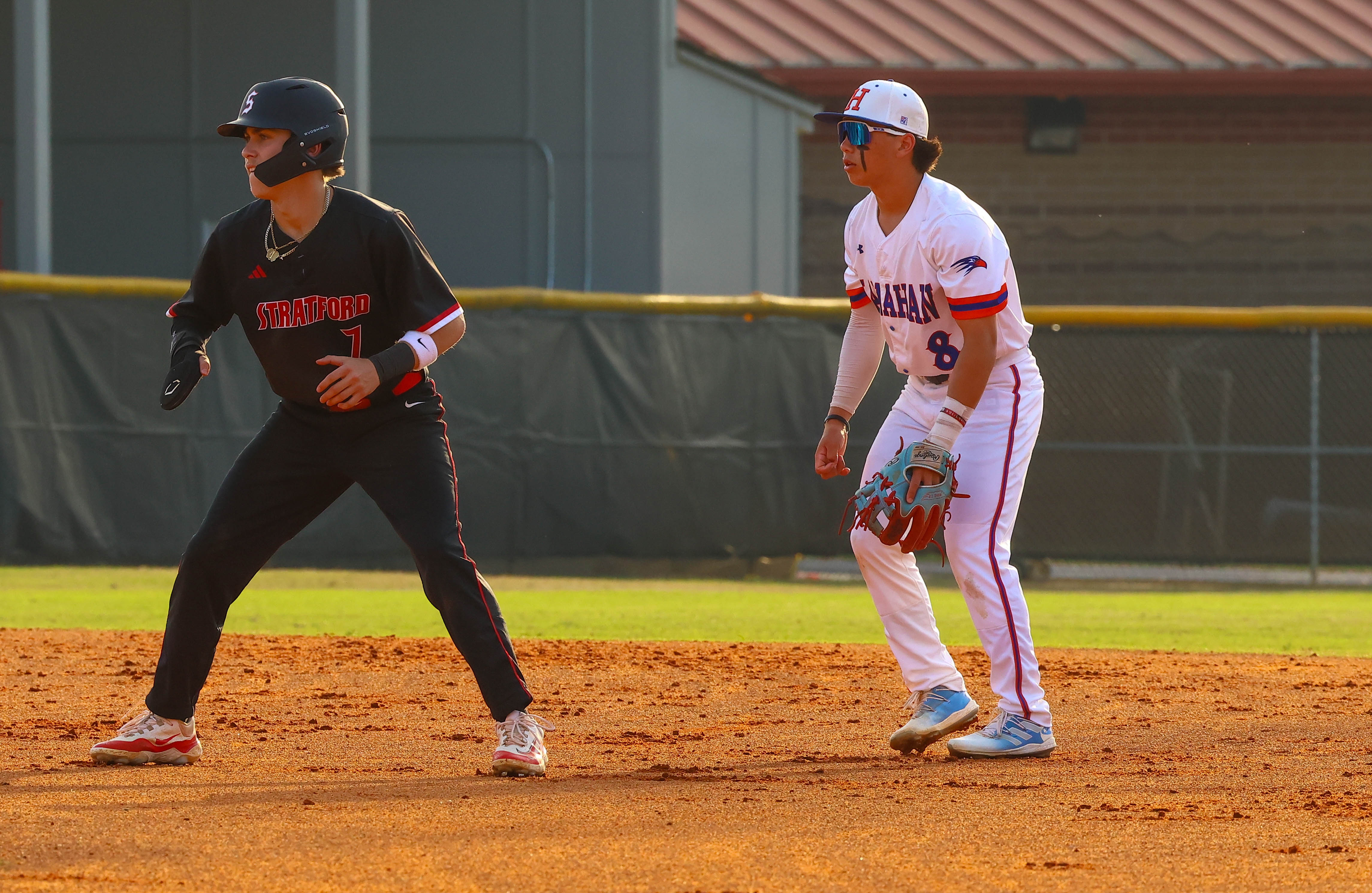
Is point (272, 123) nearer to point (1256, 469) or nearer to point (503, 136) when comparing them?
point (1256, 469)

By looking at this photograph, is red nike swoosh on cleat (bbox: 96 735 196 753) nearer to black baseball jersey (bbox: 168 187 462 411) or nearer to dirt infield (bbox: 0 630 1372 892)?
dirt infield (bbox: 0 630 1372 892)

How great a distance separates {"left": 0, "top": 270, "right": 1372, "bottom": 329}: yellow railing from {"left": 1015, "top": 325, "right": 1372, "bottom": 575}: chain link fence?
0.15m

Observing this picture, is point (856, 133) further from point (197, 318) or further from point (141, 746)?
point (141, 746)

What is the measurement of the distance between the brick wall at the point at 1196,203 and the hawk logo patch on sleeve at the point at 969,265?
39.2ft

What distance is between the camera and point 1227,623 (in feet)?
30.7

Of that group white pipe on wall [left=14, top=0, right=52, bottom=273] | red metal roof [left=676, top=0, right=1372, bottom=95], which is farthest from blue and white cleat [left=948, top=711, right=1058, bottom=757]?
red metal roof [left=676, top=0, right=1372, bottom=95]

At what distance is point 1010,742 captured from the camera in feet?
16.3

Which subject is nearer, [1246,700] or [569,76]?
[1246,700]

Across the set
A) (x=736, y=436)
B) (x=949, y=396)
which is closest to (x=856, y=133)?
(x=949, y=396)

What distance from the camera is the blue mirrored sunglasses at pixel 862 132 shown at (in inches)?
192

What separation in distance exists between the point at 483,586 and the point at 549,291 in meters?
7.85

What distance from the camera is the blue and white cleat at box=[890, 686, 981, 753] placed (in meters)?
5.01

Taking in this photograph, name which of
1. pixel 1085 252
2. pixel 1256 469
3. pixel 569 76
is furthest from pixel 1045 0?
pixel 1256 469

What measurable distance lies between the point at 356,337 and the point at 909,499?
5.19ft
